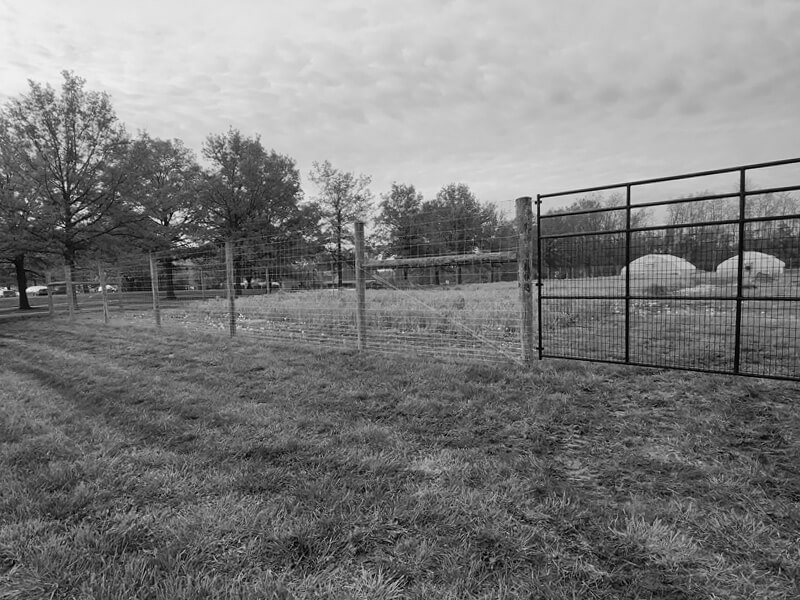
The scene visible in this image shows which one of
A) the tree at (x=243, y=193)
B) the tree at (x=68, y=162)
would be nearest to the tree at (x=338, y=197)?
the tree at (x=243, y=193)

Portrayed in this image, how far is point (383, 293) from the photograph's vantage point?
26.1ft

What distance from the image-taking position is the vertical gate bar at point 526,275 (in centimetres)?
476

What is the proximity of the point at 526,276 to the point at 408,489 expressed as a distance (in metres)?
3.16

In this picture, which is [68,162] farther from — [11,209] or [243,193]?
[243,193]

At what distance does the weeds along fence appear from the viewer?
5207 millimetres

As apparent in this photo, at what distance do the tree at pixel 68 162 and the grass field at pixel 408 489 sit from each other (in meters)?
13.8

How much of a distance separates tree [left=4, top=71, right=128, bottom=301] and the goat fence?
10.1m

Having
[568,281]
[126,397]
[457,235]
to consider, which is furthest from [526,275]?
[126,397]

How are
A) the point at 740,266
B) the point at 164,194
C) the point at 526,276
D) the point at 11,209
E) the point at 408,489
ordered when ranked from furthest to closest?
the point at 164,194
the point at 11,209
the point at 526,276
the point at 740,266
the point at 408,489

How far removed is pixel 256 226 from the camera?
27797 mm

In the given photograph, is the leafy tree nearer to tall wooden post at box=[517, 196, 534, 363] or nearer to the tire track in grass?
tall wooden post at box=[517, 196, 534, 363]

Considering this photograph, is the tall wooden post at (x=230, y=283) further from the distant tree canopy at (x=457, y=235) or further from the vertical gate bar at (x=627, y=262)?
the vertical gate bar at (x=627, y=262)

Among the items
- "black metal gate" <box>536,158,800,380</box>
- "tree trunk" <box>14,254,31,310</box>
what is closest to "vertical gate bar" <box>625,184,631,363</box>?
"black metal gate" <box>536,158,800,380</box>

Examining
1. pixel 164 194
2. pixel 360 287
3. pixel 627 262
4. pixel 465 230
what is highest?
pixel 164 194
